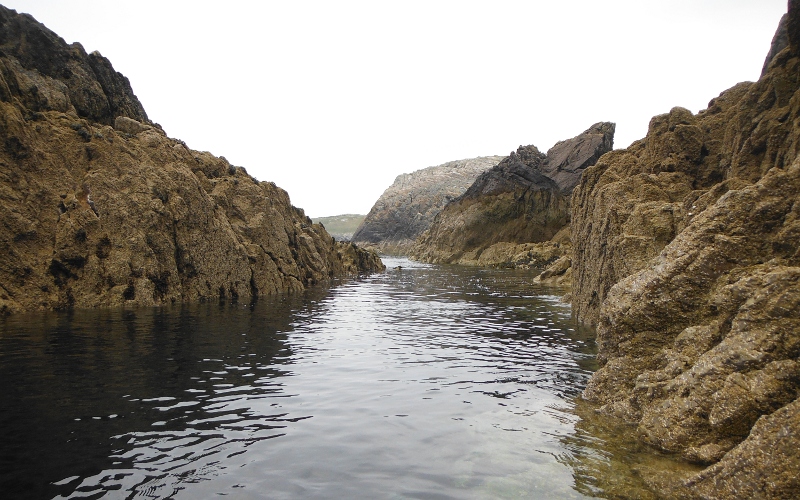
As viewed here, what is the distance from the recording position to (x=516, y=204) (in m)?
106

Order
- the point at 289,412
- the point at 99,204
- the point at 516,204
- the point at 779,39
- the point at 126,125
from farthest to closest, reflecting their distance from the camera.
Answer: the point at 516,204 < the point at 126,125 < the point at 99,204 < the point at 779,39 < the point at 289,412

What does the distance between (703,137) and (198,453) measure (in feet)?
78.2

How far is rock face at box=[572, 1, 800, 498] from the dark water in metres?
1.61

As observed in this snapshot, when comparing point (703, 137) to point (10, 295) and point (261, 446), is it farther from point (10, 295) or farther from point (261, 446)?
point (10, 295)

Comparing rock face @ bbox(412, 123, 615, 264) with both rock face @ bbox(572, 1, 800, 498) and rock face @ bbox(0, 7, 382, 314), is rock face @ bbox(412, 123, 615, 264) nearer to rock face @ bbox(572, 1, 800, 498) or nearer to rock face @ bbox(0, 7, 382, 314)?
rock face @ bbox(0, 7, 382, 314)

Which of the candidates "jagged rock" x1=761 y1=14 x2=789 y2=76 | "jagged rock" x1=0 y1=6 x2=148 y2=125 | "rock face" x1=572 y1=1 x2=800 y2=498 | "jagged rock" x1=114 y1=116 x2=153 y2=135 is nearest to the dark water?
"rock face" x1=572 y1=1 x2=800 y2=498

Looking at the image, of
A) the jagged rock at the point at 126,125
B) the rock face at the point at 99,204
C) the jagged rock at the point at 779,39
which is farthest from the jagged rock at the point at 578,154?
the jagged rock at the point at 126,125

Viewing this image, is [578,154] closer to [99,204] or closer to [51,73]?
[51,73]

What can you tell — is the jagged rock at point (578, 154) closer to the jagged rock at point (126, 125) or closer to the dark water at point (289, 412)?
the jagged rock at point (126, 125)

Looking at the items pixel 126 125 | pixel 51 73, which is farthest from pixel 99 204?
pixel 51 73

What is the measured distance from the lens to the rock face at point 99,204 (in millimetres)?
27719

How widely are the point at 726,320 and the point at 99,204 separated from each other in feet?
108

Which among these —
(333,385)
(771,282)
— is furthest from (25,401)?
(771,282)

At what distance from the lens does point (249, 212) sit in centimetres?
4294
